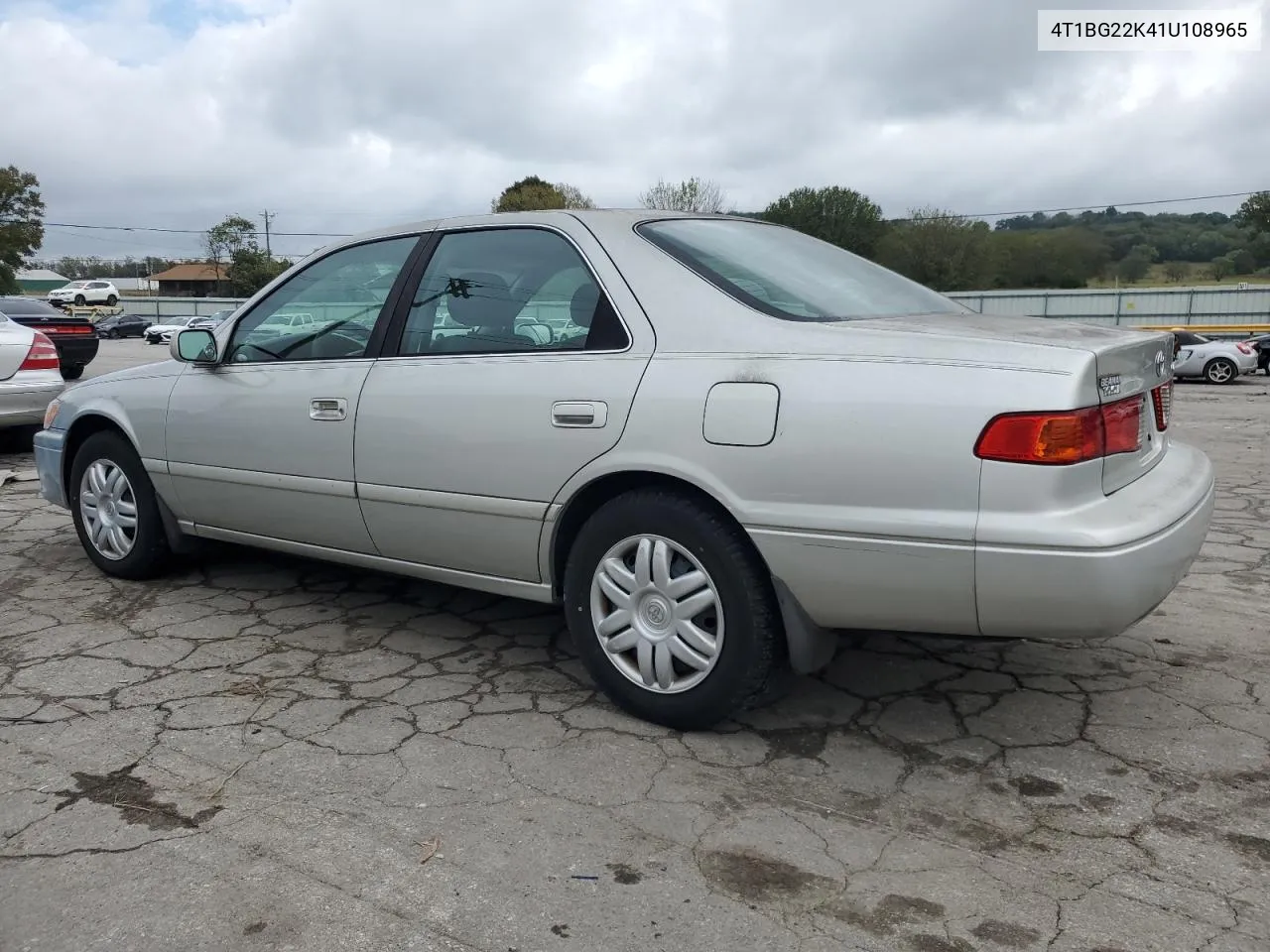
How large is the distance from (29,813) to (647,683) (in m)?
1.61

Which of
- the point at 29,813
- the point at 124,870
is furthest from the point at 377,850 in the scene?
the point at 29,813

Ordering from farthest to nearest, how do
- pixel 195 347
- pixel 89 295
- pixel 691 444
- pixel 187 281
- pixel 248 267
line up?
1. pixel 187 281
2. pixel 248 267
3. pixel 89 295
4. pixel 195 347
5. pixel 691 444

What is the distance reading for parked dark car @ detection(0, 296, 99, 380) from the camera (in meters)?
14.7

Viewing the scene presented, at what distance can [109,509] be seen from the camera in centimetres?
460

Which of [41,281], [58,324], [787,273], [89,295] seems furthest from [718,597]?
[41,281]

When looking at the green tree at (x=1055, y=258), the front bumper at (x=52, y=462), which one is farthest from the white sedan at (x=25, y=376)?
the green tree at (x=1055, y=258)

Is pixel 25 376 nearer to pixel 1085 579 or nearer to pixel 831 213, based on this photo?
A: pixel 1085 579

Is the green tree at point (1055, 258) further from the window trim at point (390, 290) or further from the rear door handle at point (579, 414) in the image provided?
the rear door handle at point (579, 414)

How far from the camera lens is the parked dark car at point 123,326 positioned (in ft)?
155

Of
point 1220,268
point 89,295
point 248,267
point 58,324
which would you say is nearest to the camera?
point 58,324

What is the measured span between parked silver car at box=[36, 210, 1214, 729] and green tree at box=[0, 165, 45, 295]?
67113 millimetres

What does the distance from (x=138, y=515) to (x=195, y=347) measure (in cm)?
86

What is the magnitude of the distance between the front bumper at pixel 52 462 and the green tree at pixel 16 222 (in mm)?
65469

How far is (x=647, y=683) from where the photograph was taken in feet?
9.89
